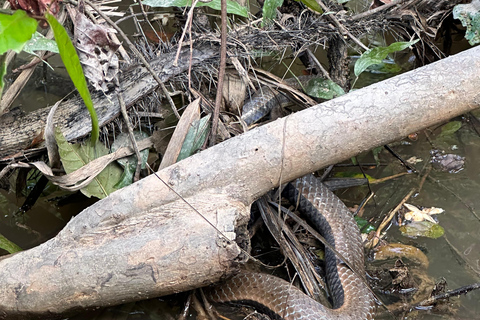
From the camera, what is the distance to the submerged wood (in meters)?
2.09

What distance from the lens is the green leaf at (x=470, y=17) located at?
10.9 ft

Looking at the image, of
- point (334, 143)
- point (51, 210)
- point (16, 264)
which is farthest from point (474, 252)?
point (51, 210)

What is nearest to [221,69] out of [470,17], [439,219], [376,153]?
[376,153]

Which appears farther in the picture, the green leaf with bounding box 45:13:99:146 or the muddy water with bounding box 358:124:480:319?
the muddy water with bounding box 358:124:480:319

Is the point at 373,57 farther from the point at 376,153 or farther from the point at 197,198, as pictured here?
the point at 197,198

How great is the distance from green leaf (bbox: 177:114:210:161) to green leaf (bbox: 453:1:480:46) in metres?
2.11

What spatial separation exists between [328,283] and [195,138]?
1.20 metres

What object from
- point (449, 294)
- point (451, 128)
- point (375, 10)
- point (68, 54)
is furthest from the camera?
point (451, 128)

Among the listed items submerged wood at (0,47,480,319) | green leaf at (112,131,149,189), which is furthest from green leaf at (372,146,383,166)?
green leaf at (112,131,149,189)

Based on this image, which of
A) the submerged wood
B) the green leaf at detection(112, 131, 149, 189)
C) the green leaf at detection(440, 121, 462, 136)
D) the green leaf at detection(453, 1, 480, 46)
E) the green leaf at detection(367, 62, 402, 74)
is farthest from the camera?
the green leaf at detection(367, 62, 402, 74)

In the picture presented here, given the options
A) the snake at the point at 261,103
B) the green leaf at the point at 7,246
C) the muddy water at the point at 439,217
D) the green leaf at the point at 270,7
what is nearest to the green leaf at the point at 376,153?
the muddy water at the point at 439,217

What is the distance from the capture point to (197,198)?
7.25 feet

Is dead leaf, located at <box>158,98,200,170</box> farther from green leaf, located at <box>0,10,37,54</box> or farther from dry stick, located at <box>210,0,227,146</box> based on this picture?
green leaf, located at <box>0,10,37,54</box>

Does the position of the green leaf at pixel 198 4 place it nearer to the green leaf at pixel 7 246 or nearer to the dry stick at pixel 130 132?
the dry stick at pixel 130 132
